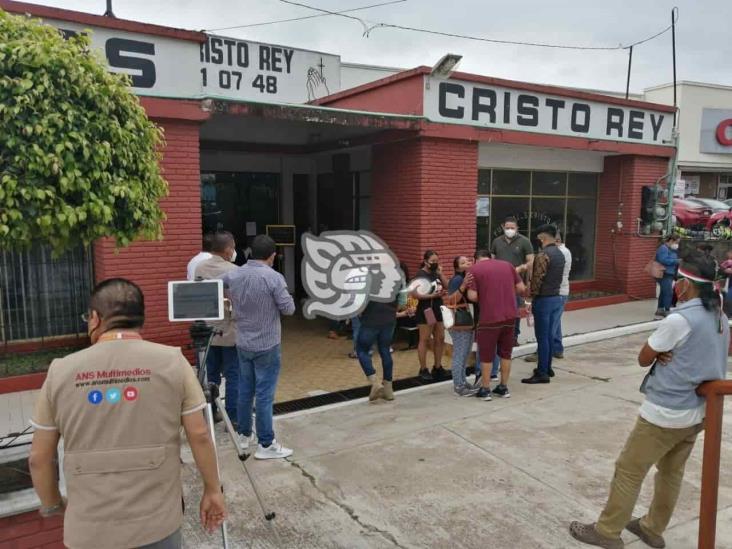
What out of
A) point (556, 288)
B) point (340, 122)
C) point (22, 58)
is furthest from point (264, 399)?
point (340, 122)

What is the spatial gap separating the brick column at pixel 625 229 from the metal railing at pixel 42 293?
1013cm

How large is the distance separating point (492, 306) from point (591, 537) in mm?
2848

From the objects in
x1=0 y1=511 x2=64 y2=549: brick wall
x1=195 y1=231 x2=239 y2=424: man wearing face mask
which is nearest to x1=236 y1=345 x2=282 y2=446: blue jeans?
x1=195 y1=231 x2=239 y2=424: man wearing face mask

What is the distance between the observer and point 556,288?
23.2 ft

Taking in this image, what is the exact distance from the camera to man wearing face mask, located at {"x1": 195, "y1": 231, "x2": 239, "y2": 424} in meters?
5.30

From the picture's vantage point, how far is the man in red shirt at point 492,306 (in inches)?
243

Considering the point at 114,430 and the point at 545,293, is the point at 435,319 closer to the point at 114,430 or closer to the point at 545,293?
the point at 545,293

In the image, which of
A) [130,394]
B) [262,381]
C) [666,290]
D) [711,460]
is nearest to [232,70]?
[666,290]

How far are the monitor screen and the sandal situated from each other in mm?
2630

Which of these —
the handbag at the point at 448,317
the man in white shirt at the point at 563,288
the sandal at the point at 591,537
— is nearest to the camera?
the sandal at the point at 591,537

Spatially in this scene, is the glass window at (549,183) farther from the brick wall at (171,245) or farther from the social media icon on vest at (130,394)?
the social media icon on vest at (130,394)

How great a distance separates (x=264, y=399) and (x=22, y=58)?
294 cm

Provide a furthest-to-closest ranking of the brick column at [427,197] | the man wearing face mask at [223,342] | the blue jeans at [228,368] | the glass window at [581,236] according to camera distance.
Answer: the glass window at [581,236] < the brick column at [427,197] < the blue jeans at [228,368] < the man wearing face mask at [223,342]

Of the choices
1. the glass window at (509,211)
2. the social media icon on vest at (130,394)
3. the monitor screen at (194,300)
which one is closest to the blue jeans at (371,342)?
the monitor screen at (194,300)
